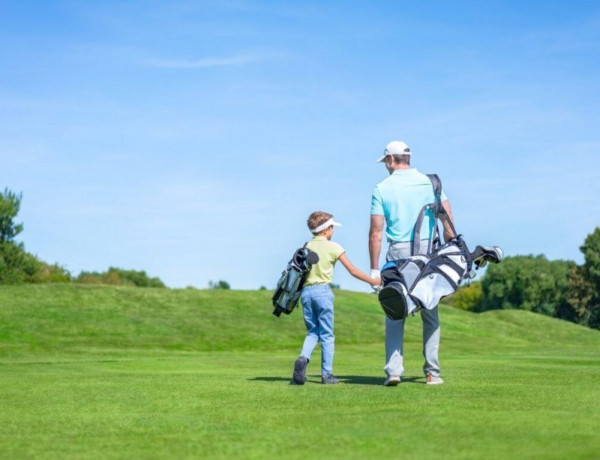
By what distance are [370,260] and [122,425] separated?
12.9 feet

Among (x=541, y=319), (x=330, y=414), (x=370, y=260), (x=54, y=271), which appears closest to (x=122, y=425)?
(x=330, y=414)

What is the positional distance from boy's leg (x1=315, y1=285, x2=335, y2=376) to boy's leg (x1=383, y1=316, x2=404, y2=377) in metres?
1.07

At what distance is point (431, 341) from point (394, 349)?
488 millimetres

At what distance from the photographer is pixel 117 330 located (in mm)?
39062

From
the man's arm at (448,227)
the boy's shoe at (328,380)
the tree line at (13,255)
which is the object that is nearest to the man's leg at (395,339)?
the man's arm at (448,227)

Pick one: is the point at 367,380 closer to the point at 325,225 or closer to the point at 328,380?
the point at 328,380

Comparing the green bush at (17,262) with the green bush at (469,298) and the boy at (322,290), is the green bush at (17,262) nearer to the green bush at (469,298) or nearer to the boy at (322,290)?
the green bush at (469,298)

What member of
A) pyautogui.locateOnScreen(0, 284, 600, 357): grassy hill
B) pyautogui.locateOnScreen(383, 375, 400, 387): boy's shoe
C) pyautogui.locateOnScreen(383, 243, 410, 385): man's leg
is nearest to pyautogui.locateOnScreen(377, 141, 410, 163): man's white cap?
pyautogui.locateOnScreen(383, 243, 410, 385): man's leg

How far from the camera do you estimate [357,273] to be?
11820 millimetres

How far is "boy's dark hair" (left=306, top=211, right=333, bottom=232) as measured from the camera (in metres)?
12.2

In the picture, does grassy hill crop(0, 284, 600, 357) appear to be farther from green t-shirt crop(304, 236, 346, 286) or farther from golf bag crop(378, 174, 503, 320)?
golf bag crop(378, 174, 503, 320)

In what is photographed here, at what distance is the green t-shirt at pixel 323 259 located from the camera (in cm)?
1203

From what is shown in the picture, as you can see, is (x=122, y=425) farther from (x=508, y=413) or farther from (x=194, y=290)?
(x=194, y=290)

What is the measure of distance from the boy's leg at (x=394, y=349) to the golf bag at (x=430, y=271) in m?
0.40
